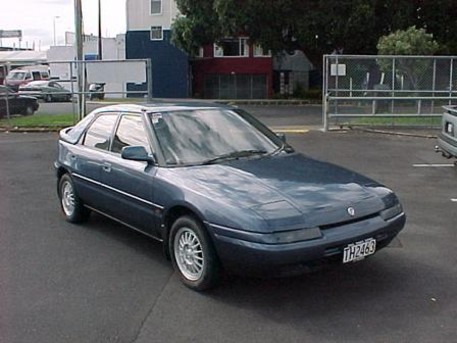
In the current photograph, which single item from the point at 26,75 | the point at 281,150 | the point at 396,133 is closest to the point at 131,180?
the point at 281,150

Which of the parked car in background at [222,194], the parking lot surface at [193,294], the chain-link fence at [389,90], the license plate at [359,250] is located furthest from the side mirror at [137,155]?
the chain-link fence at [389,90]

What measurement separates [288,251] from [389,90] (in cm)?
1308

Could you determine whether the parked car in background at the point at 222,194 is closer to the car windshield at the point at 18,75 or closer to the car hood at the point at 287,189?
the car hood at the point at 287,189

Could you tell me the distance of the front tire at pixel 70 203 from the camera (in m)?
6.21

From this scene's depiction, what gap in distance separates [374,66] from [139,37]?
96.1ft

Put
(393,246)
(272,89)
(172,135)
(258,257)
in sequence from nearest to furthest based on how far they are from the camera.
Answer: (258,257) → (172,135) → (393,246) → (272,89)

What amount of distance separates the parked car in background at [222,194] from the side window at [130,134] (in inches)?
0.5

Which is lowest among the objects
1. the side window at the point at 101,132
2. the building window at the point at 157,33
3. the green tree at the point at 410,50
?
the side window at the point at 101,132

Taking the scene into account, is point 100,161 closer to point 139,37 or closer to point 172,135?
point 172,135

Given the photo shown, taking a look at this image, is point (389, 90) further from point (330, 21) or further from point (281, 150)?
point (330, 21)

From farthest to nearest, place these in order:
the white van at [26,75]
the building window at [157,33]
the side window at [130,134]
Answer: the white van at [26,75] < the building window at [157,33] < the side window at [130,134]

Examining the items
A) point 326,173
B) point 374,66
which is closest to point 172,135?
point 326,173

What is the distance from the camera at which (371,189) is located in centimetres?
446

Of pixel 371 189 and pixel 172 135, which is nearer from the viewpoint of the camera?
pixel 371 189
